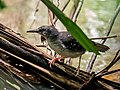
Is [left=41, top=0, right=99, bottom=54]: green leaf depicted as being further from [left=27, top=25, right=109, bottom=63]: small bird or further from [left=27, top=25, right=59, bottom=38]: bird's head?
[left=27, top=25, right=59, bottom=38]: bird's head

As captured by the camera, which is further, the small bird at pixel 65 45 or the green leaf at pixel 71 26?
the small bird at pixel 65 45

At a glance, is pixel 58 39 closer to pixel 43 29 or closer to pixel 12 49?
pixel 43 29

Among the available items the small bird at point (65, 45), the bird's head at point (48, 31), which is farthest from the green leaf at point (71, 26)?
the bird's head at point (48, 31)

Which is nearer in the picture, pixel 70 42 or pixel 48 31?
pixel 70 42

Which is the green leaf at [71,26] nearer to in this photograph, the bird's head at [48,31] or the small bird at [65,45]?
the small bird at [65,45]

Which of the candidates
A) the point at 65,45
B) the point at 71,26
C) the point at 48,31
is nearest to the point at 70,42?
the point at 65,45

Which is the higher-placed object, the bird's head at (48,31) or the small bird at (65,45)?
the bird's head at (48,31)

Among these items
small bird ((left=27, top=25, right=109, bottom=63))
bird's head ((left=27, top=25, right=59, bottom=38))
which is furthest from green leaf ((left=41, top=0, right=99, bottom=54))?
bird's head ((left=27, top=25, right=59, bottom=38))

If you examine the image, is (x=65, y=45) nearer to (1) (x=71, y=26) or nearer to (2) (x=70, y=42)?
(2) (x=70, y=42)
